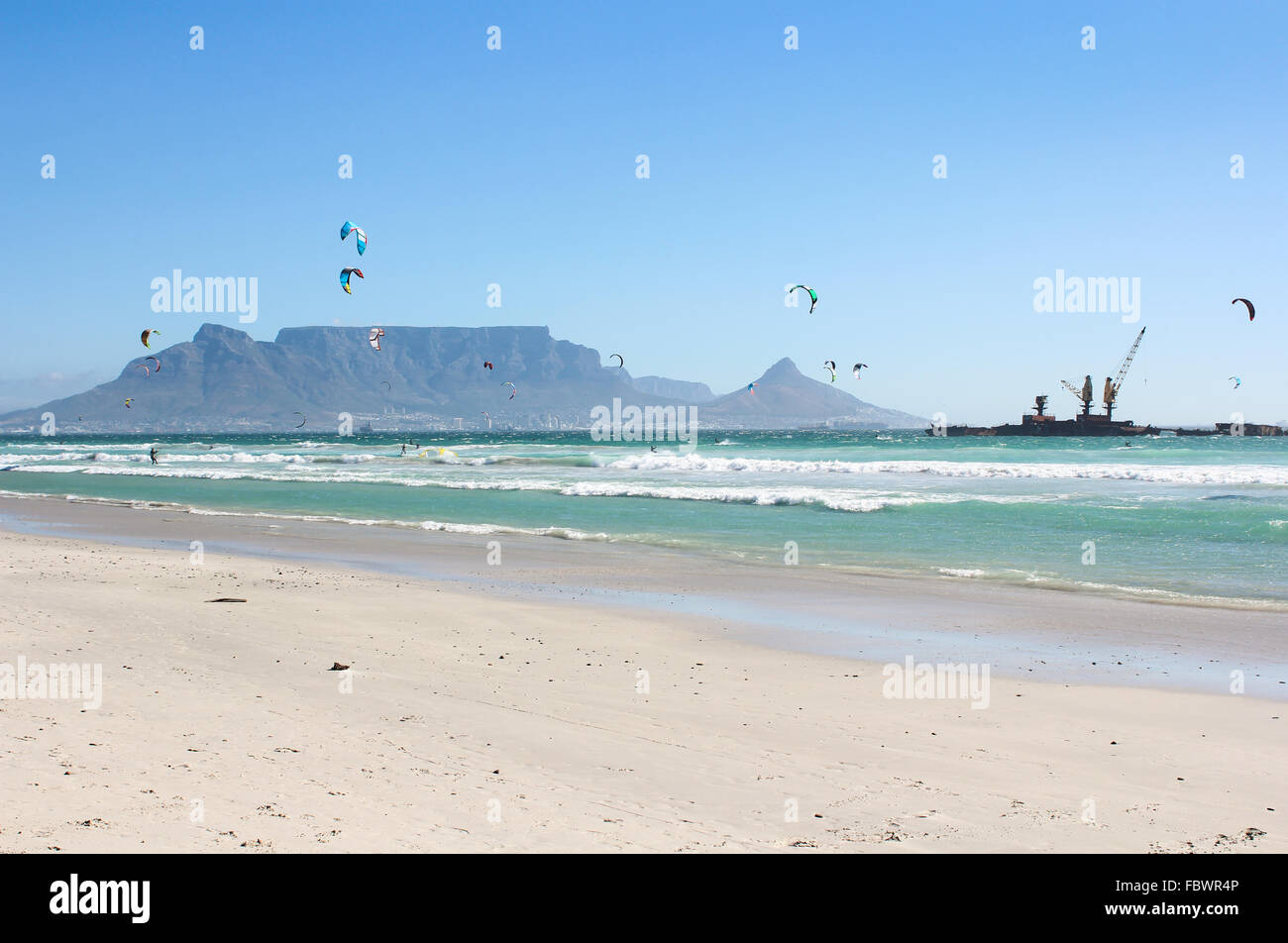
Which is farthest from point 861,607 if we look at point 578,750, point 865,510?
point 865,510

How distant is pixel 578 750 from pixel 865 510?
58.2 ft

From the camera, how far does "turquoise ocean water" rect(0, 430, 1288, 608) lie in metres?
13.4

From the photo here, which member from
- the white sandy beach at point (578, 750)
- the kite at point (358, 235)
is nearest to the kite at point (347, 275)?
the kite at point (358, 235)

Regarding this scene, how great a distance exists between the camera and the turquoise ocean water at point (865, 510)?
13375 mm

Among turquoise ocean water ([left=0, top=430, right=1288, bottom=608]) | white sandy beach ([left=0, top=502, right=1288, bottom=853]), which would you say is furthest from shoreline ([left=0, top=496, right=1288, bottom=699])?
turquoise ocean water ([left=0, top=430, right=1288, bottom=608])

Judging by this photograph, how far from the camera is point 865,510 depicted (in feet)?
72.5

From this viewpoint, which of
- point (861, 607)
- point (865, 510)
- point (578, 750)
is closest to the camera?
point (578, 750)

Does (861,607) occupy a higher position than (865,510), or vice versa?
(865,510)

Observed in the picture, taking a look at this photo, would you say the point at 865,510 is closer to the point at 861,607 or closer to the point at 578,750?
the point at 861,607

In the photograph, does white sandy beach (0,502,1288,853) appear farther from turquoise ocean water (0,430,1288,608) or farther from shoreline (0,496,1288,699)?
turquoise ocean water (0,430,1288,608)

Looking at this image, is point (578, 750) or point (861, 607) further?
point (861, 607)

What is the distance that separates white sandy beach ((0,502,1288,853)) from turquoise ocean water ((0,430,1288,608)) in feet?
15.2
